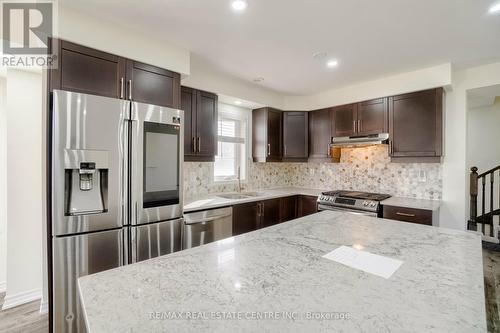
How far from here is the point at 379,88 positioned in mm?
3309

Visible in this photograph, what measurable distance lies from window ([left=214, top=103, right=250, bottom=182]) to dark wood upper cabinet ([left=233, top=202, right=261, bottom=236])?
0.73 meters

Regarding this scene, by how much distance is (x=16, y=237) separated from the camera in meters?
2.33

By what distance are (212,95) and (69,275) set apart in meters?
2.34

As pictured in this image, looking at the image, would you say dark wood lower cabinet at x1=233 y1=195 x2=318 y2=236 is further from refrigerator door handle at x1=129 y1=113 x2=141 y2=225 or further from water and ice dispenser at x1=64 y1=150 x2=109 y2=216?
water and ice dispenser at x1=64 y1=150 x2=109 y2=216

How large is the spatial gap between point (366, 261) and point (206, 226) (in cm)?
185

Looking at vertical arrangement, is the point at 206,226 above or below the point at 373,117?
below

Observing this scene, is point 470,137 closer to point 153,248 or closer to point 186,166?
point 186,166

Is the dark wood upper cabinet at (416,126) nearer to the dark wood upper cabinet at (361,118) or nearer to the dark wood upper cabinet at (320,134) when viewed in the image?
the dark wood upper cabinet at (361,118)

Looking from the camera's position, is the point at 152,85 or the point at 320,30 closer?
the point at 320,30

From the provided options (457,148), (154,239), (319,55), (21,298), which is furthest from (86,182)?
(457,148)

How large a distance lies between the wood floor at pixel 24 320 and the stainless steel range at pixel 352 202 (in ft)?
10.5

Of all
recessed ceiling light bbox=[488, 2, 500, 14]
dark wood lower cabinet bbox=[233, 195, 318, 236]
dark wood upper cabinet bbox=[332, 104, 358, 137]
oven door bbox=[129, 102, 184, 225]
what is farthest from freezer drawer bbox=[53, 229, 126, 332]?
recessed ceiling light bbox=[488, 2, 500, 14]

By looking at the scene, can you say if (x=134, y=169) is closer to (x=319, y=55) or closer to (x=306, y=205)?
(x=319, y=55)

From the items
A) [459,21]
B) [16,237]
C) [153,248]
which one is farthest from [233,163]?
[459,21]
